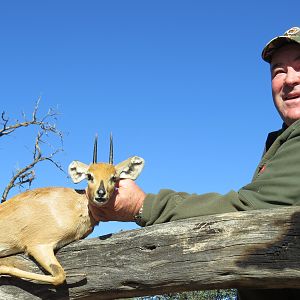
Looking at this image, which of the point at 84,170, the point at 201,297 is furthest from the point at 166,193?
the point at 201,297

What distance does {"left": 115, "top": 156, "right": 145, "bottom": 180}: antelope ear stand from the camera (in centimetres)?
415

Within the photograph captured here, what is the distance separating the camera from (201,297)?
1570 cm

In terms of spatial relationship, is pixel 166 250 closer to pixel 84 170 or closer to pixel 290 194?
pixel 290 194

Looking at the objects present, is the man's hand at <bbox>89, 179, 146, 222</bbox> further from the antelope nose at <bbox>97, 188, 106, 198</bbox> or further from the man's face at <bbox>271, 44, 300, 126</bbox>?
the man's face at <bbox>271, 44, 300, 126</bbox>

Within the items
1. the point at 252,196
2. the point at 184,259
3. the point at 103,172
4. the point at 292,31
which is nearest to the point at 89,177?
the point at 103,172

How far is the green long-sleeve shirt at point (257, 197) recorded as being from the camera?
299cm

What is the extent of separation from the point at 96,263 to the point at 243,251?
953 mm

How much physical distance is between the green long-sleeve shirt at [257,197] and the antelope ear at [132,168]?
2.66ft

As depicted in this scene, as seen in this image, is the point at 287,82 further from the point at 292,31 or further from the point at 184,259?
the point at 184,259

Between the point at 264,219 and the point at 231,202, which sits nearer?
the point at 264,219

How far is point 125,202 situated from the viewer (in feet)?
11.0

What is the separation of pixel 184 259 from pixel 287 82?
5.52 feet

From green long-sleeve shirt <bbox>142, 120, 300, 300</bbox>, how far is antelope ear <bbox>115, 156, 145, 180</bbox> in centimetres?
81

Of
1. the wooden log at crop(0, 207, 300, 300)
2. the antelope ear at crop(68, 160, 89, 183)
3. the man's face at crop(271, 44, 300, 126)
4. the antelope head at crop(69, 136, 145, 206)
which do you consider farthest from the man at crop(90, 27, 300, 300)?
the antelope ear at crop(68, 160, 89, 183)
